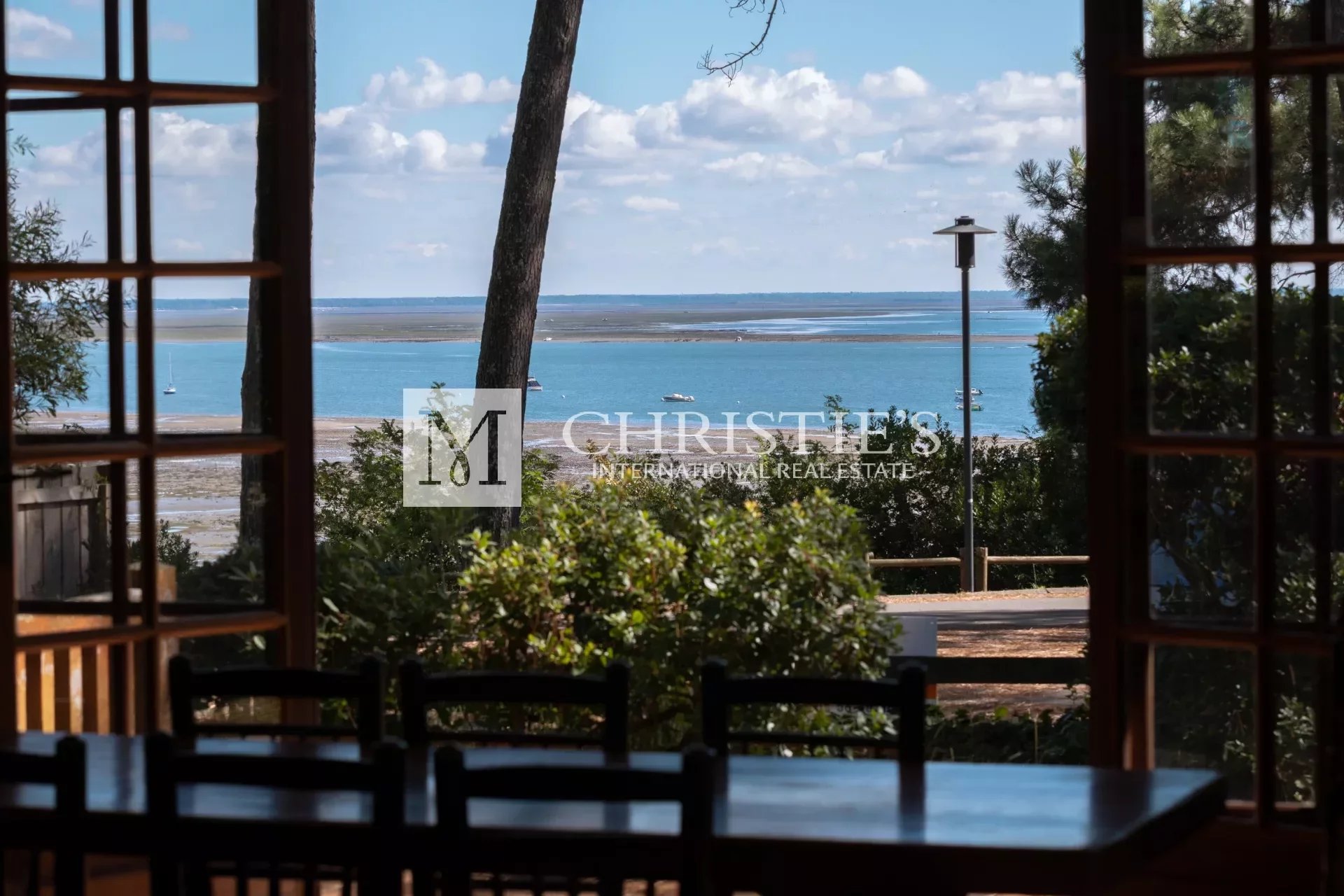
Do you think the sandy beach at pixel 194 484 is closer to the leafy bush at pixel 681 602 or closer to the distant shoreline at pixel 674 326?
the leafy bush at pixel 681 602

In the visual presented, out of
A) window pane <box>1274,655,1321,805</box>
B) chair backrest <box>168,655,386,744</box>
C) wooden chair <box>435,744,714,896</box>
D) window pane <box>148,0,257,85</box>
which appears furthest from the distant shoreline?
wooden chair <box>435,744,714,896</box>

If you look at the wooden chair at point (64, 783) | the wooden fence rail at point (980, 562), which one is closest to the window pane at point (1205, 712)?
the wooden chair at point (64, 783)

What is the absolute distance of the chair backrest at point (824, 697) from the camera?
7.18ft

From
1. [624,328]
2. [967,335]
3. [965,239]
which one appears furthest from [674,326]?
[965,239]

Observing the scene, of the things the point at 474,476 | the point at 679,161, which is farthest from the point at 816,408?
the point at 474,476

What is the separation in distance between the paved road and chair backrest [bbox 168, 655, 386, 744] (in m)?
6.60

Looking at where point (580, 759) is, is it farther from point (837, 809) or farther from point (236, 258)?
point (236, 258)

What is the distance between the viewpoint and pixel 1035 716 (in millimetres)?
6074

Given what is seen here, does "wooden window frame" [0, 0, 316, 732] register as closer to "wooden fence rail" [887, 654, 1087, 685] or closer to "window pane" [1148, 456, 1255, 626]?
"window pane" [1148, 456, 1255, 626]

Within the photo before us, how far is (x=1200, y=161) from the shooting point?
2.54 metres

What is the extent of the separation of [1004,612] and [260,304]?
301 inches

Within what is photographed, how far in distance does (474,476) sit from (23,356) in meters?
4.32

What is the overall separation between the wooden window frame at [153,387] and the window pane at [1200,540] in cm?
A: 156

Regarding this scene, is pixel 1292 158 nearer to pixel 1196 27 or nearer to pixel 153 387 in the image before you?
pixel 1196 27
